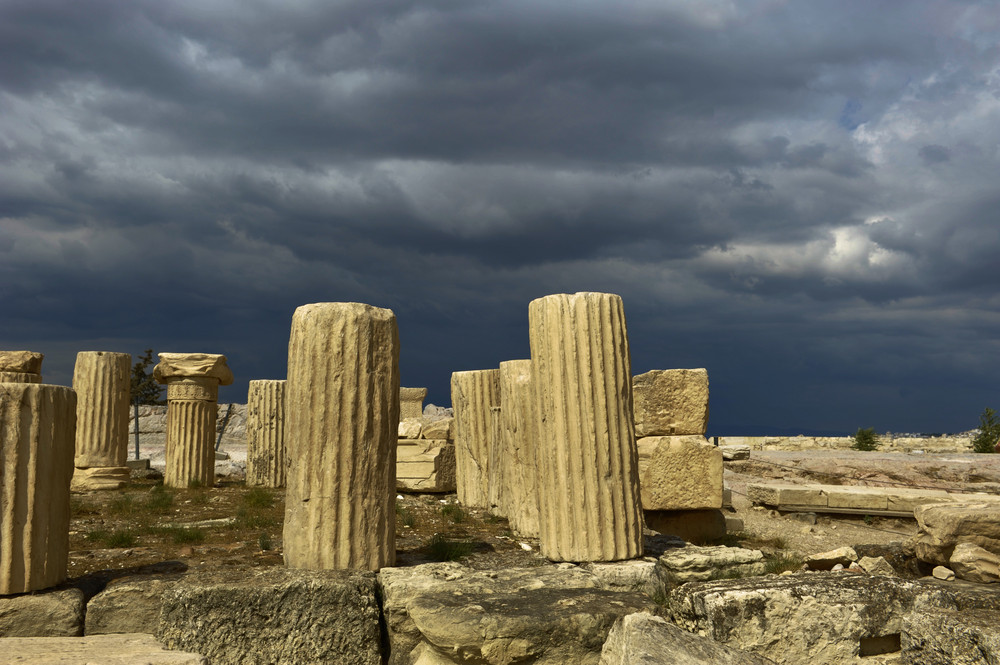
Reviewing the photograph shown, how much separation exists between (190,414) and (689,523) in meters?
7.95

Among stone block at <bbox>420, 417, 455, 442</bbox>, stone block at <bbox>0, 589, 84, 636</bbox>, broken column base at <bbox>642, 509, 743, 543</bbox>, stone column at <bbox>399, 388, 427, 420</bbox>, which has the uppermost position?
stone column at <bbox>399, 388, 427, 420</bbox>

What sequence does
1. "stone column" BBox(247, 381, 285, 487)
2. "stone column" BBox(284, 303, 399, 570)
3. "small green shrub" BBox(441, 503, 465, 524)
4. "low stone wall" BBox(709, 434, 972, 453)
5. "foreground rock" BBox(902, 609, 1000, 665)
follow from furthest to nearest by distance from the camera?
"low stone wall" BBox(709, 434, 972, 453) → "stone column" BBox(247, 381, 285, 487) → "small green shrub" BBox(441, 503, 465, 524) → "stone column" BBox(284, 303, 399, 570) → "foreground rock" BBox(902, 609, 1000, 665)

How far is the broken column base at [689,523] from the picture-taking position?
9.74 m

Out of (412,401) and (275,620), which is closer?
(275,620)

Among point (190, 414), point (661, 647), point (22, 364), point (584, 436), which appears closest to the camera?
point (661, 647)

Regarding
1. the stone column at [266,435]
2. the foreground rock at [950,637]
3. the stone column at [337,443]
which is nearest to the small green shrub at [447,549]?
the stone column at [337,443]

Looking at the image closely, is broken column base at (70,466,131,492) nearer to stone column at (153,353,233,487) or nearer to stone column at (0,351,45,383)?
stone column at (153,353,233,487)

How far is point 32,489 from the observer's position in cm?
511

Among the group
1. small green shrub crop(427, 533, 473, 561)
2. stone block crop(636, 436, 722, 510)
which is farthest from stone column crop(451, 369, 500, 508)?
small green shrub crop(427, 533, 473, 561)

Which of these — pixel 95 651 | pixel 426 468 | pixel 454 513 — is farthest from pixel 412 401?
pixel 95 651

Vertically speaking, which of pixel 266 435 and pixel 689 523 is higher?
pixel 266 435

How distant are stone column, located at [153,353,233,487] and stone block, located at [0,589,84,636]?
697 cm

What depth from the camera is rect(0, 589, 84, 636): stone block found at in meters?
4.93

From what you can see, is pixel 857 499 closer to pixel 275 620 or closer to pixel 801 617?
pixel 801 617
